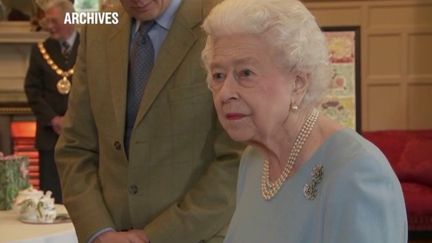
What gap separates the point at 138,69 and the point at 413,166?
15.5 feet

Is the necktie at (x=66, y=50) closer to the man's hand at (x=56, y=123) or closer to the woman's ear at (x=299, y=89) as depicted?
the man's hand at (x=56, y=123)

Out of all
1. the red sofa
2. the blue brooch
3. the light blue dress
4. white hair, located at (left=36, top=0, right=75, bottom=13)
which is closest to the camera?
the light blue dress

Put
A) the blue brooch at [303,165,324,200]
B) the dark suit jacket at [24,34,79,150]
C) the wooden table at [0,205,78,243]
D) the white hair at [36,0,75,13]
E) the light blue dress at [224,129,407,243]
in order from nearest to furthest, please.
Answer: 1. the light blue dress at [224,129,407,243]
2. the blue brooch at [303,165,324,200]
3. the wooden table at [0,205,78,243]
4. the white hair at [36,0,75,13]
5. the dark suit jacket at [24,34,79,150]

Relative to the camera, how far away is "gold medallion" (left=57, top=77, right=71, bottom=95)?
479 cm

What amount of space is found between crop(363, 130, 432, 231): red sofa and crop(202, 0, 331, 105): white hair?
4.65 metres

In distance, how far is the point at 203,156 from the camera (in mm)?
1990

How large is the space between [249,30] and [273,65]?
0.24ft

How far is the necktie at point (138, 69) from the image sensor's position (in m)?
2.03

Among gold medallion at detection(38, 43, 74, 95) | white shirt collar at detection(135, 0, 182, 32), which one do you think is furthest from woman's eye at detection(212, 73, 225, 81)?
gold medallion at detection(38, 43, 74, 95)

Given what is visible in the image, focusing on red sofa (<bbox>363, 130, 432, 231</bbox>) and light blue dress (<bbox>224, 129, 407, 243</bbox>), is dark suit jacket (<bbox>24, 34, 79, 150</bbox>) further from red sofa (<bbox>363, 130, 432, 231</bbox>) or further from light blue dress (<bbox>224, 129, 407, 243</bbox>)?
light blue dress (<bbox>224, 129, 407, 243</bbox>)

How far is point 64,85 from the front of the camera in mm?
4797

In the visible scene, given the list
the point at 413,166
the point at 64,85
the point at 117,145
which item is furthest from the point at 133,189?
the point at 413,166

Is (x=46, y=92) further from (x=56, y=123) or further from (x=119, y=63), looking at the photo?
(x=119, y=63)

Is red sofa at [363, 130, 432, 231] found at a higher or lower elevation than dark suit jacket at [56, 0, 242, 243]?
lower
